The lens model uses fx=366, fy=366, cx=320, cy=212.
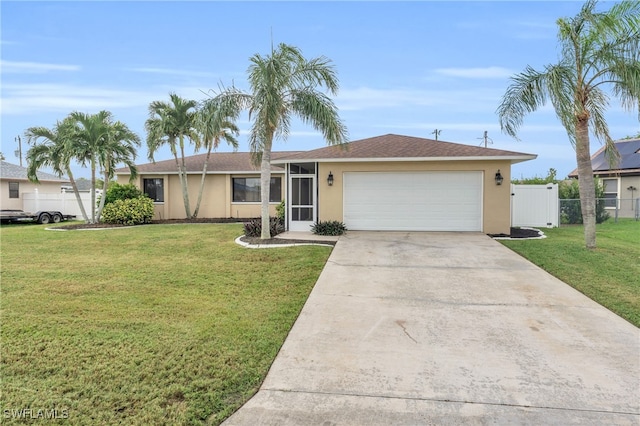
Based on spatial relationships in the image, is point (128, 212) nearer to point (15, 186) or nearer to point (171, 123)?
point (171, 123)

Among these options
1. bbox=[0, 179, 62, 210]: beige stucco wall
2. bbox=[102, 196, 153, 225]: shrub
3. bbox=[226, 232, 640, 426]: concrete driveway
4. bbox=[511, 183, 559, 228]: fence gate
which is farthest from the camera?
bbox=[0, 179, 62, 210]: beige stucco wall

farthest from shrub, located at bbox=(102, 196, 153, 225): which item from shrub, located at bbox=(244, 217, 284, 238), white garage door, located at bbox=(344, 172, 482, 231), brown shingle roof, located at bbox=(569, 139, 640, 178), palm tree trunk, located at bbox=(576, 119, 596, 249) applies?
brown shingle roof, located at bbox=(569, 139, 640, 178)

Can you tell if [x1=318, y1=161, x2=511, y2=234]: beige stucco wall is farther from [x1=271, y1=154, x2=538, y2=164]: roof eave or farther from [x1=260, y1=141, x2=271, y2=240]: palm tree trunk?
[x1=260, y1=141, x2=271, y2=240]: palm tree trunk

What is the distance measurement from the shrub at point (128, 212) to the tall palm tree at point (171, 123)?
2278 mm

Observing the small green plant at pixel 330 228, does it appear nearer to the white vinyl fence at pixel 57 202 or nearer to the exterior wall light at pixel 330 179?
the exterior wall light at pixel 330 179

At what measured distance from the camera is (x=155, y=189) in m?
19.6

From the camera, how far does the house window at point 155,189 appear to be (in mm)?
19516

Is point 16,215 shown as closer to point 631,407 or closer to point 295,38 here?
point 295,38

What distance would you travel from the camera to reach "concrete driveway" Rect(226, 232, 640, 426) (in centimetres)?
292

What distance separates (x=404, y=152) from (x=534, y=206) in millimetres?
6735

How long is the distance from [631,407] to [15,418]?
4841 mm

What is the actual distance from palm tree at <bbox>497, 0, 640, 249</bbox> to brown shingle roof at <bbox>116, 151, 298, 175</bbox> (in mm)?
11560

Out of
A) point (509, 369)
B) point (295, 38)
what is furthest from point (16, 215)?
point (509, 369)

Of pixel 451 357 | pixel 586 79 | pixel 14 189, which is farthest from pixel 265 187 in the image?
pixel 14 189
